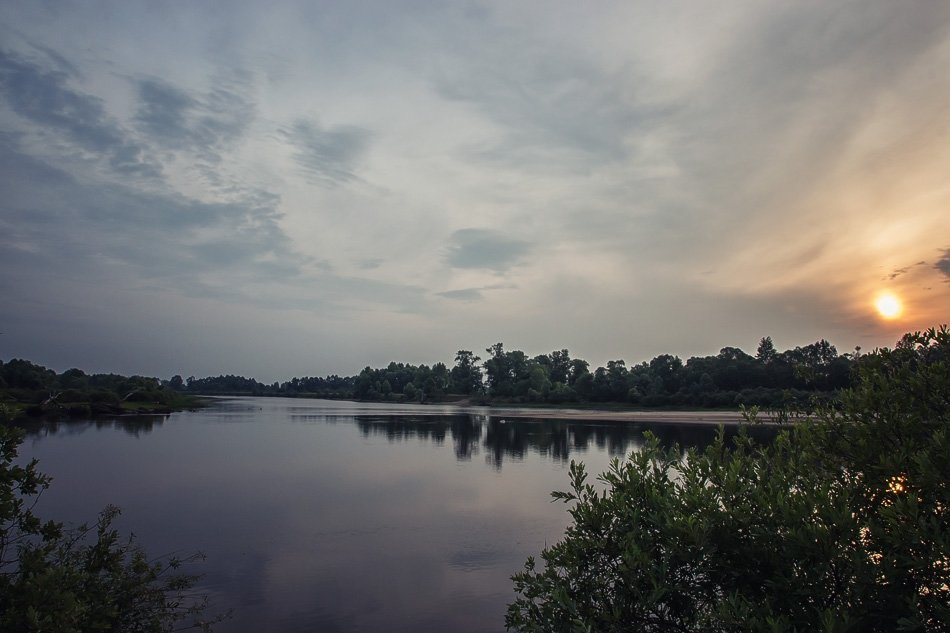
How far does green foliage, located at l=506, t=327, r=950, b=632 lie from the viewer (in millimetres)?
4703

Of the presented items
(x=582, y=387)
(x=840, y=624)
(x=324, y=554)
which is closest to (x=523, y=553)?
(x=324, y=554)

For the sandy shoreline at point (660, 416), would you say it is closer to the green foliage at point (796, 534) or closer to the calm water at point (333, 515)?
the calm water at point (333, 515)

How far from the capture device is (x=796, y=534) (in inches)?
192

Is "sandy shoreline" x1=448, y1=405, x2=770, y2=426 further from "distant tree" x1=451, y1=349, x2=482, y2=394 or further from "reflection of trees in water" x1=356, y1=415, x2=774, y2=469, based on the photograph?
"distant tree" x1=451, y1=349, x2=482, y2=394

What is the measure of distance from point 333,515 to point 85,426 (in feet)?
181

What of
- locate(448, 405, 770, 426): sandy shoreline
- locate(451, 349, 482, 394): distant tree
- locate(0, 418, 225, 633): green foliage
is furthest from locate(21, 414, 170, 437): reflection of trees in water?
locate(451, 349, 482, 394): distant tree

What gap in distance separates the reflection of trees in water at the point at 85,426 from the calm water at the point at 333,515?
465 cm

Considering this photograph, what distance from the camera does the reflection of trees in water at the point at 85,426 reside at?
183 ft

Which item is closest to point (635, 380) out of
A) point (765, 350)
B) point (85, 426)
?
point (765, 350)

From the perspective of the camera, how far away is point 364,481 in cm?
3300

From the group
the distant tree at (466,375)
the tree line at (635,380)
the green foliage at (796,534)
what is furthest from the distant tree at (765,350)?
the green foliage at (796,534)

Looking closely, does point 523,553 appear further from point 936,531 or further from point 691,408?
point 691,408

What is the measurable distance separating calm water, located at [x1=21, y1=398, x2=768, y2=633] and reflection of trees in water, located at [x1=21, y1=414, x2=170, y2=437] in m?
4.65

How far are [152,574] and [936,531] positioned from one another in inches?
406
